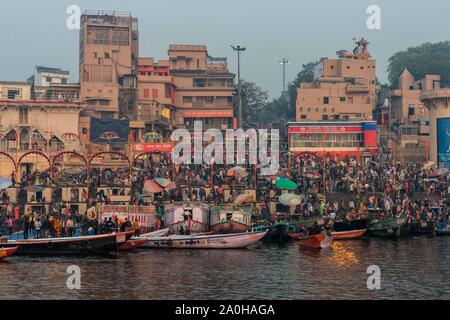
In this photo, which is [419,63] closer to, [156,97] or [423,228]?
[156,97]

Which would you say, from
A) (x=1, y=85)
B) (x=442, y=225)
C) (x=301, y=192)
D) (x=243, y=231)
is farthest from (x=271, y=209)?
(x=1, y=85)

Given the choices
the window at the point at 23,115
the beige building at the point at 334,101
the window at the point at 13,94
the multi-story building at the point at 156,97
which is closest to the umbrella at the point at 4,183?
the window at the point at 23,115

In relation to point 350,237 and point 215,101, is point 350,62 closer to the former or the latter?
point 215,101

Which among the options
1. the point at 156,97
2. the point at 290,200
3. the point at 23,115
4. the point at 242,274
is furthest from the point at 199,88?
the point at 242,274

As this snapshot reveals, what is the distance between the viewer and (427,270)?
40.3 metres

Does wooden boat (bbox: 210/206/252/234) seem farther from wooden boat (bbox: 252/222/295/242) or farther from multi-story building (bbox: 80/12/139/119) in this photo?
multi-story building (bbox: 80/12/139/119)

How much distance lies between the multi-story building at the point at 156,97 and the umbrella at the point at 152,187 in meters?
26.6

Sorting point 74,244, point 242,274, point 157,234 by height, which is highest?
point 157,234

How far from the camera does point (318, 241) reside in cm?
4781

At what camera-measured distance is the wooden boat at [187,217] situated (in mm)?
52031

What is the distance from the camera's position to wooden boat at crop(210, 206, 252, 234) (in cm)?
5172

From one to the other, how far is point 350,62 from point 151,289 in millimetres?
65006

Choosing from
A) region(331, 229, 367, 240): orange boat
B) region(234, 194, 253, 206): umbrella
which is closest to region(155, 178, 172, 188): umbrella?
region(234, 194, 253, 206): umbrella

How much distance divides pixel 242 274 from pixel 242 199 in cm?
1794
